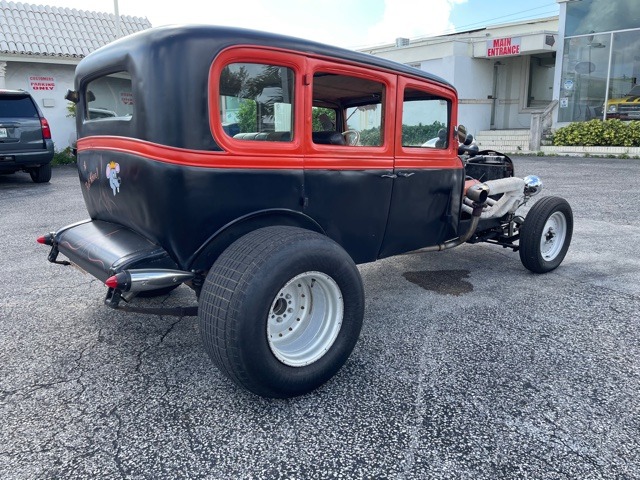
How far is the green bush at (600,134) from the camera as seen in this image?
627 inches

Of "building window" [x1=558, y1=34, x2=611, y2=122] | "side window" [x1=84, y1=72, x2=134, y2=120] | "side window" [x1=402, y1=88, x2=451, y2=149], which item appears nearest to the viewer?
"side window" [x1=84, y1=72, x2=134, y2=120]

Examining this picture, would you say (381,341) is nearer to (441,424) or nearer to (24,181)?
(441,424)

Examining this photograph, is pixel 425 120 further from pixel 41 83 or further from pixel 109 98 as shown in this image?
pixel 41 83

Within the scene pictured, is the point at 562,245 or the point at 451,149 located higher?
the point at 451,149

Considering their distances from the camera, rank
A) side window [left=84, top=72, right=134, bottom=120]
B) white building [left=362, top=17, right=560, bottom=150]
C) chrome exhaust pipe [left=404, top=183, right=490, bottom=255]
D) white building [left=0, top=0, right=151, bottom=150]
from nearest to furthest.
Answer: side window [left=84, top=72, right=134, bottom=120] < chrome exhaust pipe [left=404, top=183, right=490, bottom=255] < white building [left=0, top=0, right=151, bottom=150] < white building [left=362, top=17, right=560, bottom=150]

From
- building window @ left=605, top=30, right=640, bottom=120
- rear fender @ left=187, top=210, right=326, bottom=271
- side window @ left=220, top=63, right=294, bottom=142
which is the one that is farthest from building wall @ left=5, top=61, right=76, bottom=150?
building window @ left=605, top=30, right=640, bottom=120

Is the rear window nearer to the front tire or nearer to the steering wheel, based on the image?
the steering wheel

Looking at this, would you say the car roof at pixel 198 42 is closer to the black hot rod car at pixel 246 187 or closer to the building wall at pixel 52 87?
the black hot rod car at pixel 246 187

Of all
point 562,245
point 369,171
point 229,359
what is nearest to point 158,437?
point 229,359

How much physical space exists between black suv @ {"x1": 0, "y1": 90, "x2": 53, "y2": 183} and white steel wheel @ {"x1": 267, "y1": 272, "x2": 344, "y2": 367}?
9.85 metres

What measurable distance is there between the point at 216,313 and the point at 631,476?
1972mm

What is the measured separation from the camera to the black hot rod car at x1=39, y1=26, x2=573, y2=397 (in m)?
2.59

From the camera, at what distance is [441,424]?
99.6 inches

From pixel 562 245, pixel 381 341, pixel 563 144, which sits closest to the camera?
pixel 381 341
